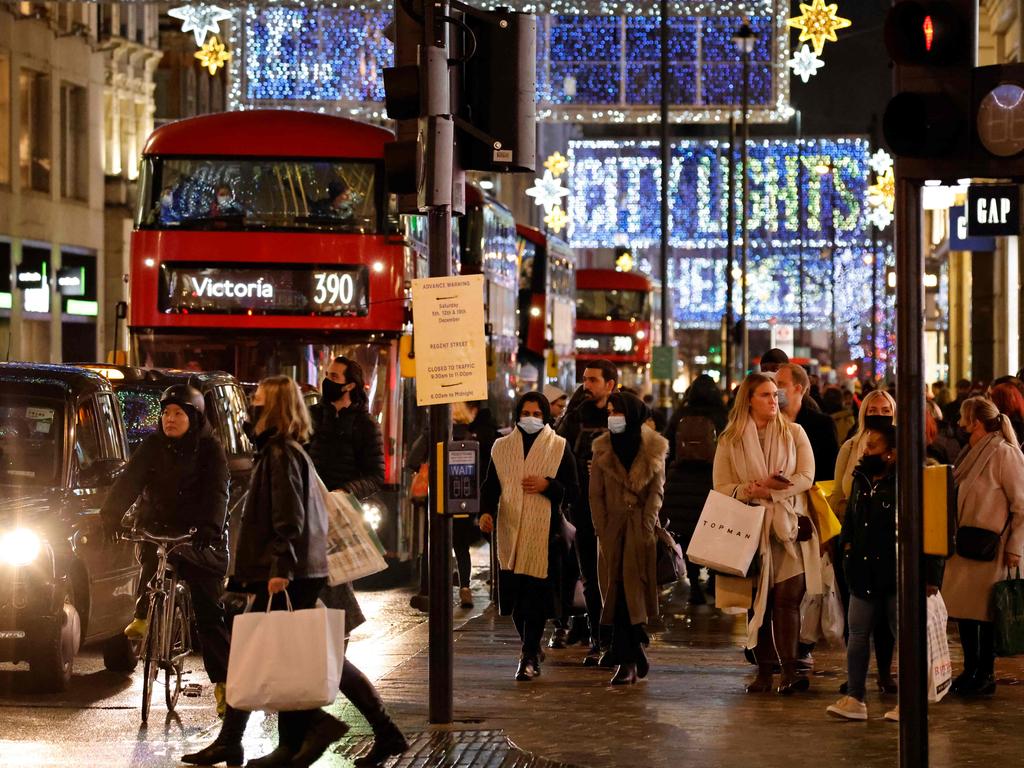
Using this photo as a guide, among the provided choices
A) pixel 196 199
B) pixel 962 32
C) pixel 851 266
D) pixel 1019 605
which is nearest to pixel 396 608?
pixel 196 199

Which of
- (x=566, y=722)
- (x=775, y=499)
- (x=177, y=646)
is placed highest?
(x=775, y=499)

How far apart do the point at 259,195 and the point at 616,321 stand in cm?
3431

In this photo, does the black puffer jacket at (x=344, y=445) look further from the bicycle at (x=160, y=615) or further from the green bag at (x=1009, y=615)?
the green bag at (x=1009, y=615)

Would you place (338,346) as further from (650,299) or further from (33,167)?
(650,299)

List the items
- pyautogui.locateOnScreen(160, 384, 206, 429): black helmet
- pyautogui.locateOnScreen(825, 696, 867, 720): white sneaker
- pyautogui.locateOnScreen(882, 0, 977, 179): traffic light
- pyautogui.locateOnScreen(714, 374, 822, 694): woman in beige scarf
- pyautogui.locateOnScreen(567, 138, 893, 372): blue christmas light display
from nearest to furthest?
1. pyautogui.locateOnScreen(882, 0, 977, 179): traffic light
2. pyautogui.locateOnScreen(825, 696, 867, 720): white sneaker
3. pyautogui.locateOnScreen(160, 384, 206, 429): black helmet
4. pyautogui.locateOnScreen(714, 374, 822, 694): woman in beige scarf
5. pyautogui.locateOnScreen(567, 138, 893, 372): blue christmas light display

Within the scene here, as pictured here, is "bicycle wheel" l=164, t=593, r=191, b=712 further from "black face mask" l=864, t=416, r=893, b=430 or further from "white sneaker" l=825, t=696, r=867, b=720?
"black face mask" l=864, t=416, r=893, b=430

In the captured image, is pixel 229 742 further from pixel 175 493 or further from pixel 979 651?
pixel 979 651

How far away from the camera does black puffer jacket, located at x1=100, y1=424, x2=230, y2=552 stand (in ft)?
36.0

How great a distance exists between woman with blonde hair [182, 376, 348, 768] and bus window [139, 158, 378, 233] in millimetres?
9891

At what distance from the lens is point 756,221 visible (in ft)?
318

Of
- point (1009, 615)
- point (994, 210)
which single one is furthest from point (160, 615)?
point (994, 210)

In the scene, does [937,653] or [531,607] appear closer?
[937,653]

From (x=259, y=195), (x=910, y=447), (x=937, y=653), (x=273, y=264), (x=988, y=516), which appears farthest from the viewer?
(x=259, y=195)

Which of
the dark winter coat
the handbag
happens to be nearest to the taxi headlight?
the dark winter coat
